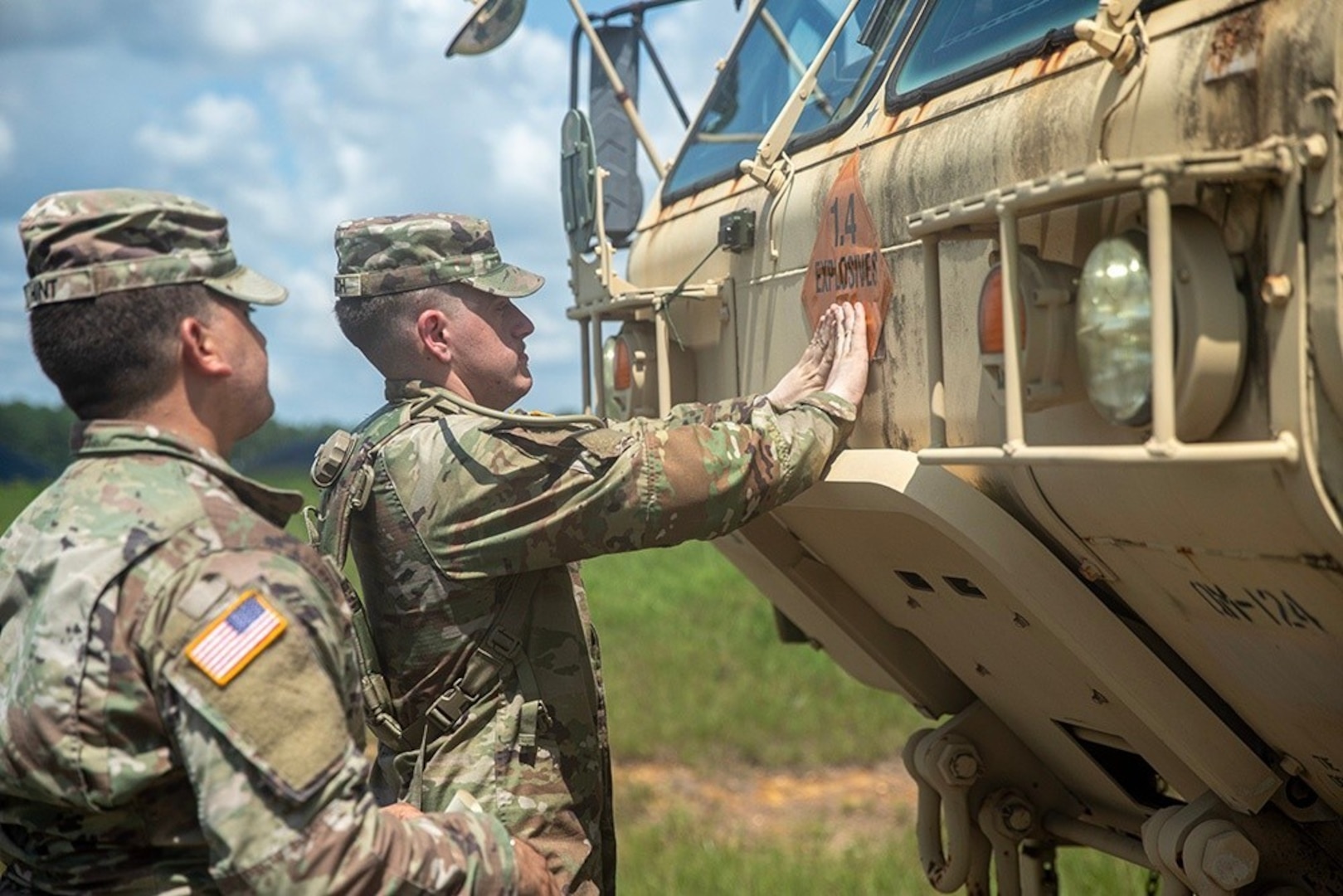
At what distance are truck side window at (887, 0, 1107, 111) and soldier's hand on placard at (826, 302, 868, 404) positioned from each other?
0.40m

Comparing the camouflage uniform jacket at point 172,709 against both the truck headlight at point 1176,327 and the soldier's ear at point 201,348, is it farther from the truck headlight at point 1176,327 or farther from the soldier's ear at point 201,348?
the truck headlight at point 1176,327

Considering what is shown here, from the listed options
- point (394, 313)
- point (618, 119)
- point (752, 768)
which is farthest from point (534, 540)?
point (752, 768)

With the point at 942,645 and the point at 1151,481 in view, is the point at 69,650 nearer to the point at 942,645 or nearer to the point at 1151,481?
the point at 1151,481

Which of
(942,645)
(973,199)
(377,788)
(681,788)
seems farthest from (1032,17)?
(681,788)

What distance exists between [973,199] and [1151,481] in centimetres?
44

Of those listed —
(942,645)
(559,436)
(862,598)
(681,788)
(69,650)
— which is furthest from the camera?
(681,788)

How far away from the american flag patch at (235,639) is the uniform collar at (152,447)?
0.27 metres

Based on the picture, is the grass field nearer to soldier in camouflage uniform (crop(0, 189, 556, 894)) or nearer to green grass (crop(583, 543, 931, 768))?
green grass (crop(583, 543, 931, 768))

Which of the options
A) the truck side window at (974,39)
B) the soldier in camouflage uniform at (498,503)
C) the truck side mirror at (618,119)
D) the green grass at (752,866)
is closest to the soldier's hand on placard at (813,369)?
the soldier in camouflage uniform at (498,503)

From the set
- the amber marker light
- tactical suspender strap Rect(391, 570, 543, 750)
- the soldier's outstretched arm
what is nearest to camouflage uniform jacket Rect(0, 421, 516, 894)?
the soldier's outstretched arm

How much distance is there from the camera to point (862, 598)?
398cm

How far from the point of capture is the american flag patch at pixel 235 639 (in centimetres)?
213

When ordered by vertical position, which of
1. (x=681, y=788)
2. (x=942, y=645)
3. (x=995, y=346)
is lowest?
(x=681, y=788)

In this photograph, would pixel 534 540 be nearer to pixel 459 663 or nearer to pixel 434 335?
pixel 459 663
